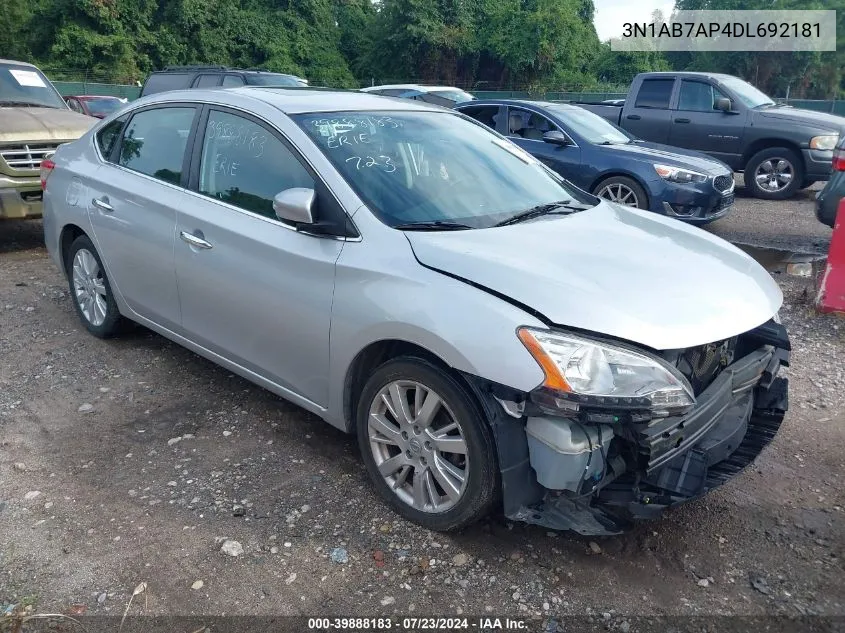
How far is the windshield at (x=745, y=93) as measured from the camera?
11.2m

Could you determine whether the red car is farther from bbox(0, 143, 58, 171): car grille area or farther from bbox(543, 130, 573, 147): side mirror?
bbox(543, 130, 573, 147): side mirror

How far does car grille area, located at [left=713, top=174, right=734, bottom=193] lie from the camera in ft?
27.5

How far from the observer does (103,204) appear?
4570 mm

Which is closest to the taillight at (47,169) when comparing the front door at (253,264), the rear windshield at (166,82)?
the front door at (253,264)

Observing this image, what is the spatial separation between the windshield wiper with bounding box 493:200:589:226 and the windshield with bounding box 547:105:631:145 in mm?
5448

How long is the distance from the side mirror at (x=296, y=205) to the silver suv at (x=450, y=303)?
Result: 0.05 ft

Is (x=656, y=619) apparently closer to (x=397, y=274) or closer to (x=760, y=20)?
(x=397, y=274)

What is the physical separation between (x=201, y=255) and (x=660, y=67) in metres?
43.4

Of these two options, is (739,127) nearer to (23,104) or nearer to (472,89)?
(23,104)

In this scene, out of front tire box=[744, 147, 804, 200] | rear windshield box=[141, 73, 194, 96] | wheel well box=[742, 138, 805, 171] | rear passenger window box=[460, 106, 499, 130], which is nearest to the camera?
rear passenger window box=[460, 106, 499, 130]

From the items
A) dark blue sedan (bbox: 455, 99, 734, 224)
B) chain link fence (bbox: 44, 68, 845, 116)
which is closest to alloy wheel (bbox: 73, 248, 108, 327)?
dark blue sedan (bbox: 455, 99, 734, 224)

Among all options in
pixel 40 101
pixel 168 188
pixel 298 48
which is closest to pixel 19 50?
pixel 298 48

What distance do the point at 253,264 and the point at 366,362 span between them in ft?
2.68

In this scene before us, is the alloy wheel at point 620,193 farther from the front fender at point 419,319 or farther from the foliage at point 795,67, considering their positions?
the foliage at point 795,67
